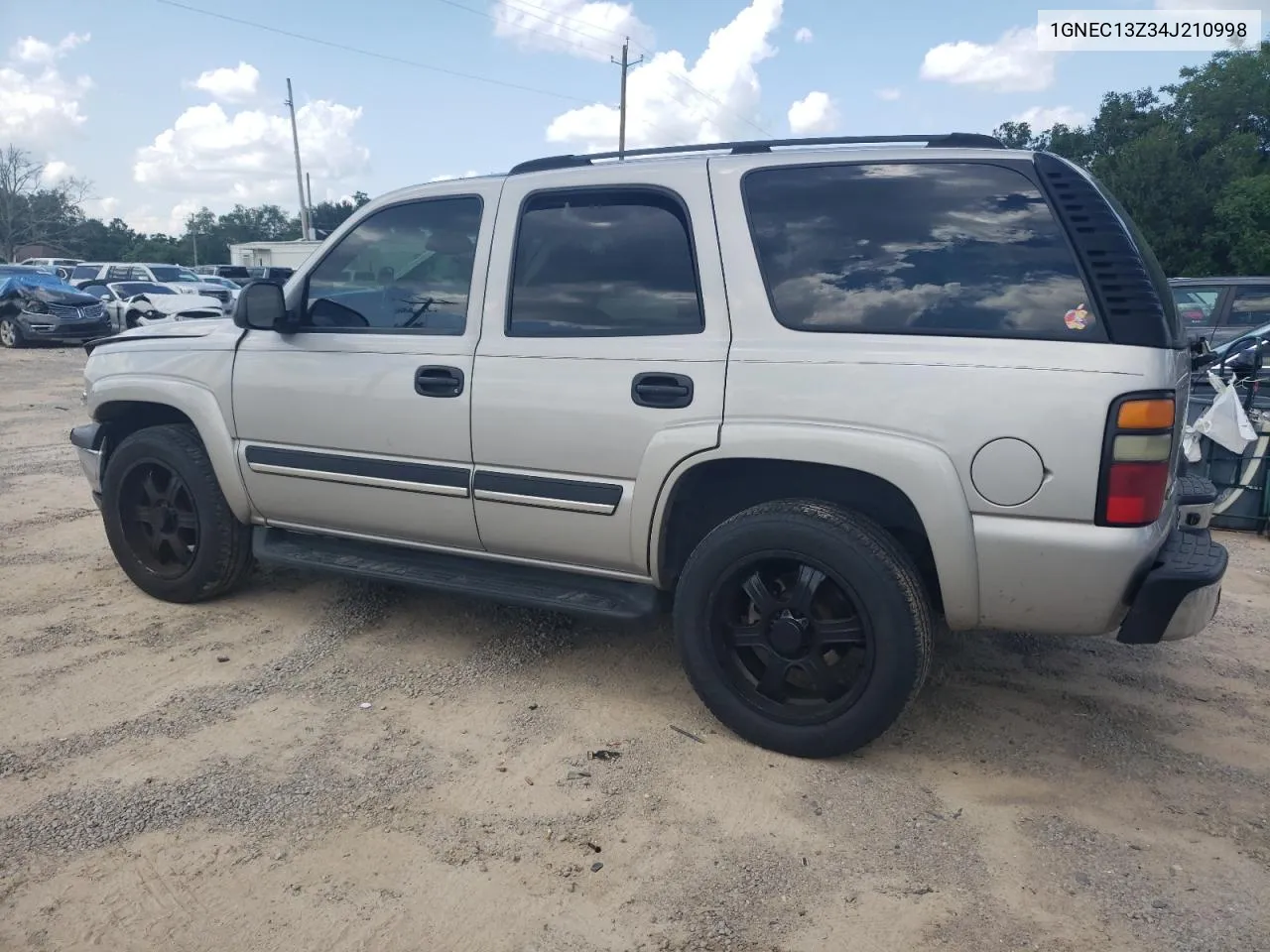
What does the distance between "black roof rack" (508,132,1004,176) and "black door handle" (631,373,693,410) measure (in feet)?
2.81

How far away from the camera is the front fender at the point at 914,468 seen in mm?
2818

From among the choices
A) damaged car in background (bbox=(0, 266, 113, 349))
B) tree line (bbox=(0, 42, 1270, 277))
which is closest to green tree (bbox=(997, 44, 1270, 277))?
tree line (bbox=(0, 42, 1270, 277))

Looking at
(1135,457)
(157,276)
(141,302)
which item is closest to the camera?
(1135,457)

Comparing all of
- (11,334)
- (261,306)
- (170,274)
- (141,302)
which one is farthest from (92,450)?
(170,274)

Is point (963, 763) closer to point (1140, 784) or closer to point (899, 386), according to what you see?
point (1140, 784)

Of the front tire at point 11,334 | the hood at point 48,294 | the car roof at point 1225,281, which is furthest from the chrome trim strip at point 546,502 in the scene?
the front tire at point 11,334

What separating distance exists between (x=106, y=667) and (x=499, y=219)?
7.82 feet

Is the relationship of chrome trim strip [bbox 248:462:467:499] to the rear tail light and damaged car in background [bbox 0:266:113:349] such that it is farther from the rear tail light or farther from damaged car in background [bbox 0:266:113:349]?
damaged car in background [bbox 0:266:113:349]

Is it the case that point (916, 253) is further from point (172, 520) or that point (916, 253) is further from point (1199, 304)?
point (1199, 304)

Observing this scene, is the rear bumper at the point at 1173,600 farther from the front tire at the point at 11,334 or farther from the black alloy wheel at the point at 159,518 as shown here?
the front tire at the point at 11,334

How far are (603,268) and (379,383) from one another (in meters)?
1.00

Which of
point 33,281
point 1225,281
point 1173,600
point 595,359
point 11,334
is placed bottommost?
point 11,334

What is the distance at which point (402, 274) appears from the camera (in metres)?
A: 3.84

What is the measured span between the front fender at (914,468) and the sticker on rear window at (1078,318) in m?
0.50
